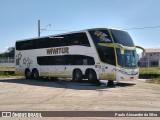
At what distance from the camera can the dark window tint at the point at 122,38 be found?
23.6 metres

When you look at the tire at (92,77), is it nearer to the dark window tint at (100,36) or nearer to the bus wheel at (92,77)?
the bus wheel at (92,77)

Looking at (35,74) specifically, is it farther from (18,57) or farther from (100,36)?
(100,36)

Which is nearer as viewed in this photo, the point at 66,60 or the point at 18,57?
the point at 66,60

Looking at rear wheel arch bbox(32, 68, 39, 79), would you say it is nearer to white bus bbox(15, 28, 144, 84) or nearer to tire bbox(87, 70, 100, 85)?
white bus bbox(15, 28, 144, 84)

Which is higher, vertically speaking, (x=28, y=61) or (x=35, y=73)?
(x=28, y=61)

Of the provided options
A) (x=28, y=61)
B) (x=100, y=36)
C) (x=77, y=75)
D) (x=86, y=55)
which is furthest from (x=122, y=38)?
(x=28, y=61)

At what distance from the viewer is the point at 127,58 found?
23.8 meters

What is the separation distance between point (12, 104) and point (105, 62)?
1147 cm

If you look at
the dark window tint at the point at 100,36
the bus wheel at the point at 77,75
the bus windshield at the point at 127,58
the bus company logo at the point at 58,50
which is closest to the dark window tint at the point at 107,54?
the bus windshield at the point at 127,58

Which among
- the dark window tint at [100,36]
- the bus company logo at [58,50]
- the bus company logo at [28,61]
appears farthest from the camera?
the bus company logo at [28,61]

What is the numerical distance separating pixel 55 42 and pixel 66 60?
2058 millimetres

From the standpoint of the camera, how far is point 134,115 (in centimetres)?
1077

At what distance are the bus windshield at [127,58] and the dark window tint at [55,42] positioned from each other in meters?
3.02

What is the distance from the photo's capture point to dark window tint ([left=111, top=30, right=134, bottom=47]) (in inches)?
930
